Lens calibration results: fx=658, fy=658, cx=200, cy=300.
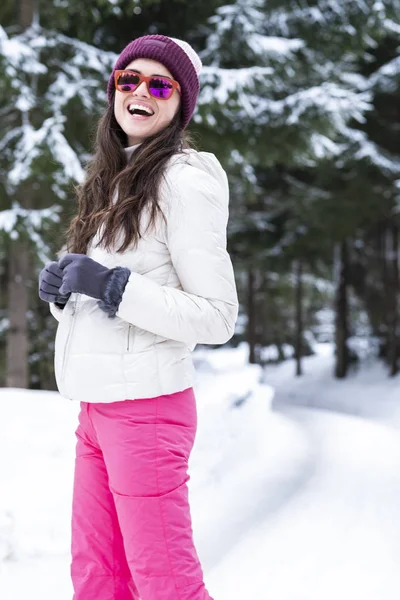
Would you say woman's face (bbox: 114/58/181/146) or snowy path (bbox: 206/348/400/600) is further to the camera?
snowy path (bbox: 206/348/400/600)

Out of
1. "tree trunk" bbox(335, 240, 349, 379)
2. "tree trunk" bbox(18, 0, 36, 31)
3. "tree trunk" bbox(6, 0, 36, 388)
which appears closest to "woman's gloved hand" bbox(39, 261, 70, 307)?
"tree trunk" bbox(6, 0, 36, 388)

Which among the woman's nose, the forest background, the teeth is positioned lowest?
the teeth

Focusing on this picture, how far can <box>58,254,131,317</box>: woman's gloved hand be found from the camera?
1.75 m

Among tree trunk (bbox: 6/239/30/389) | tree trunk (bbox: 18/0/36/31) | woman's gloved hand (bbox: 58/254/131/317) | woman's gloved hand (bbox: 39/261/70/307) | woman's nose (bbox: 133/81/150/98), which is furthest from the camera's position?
tree trunk (bbox: 6/239/30/389)

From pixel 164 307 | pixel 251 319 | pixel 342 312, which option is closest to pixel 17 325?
pixel 164 307

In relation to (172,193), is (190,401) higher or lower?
lower

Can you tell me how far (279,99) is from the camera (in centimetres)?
959

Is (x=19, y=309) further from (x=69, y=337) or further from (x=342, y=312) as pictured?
(x=342, y=312)

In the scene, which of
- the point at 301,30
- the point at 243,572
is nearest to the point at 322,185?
the point at 301,30

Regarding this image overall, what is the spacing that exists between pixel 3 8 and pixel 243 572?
323 inches

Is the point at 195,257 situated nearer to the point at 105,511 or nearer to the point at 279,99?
the point at 105,511

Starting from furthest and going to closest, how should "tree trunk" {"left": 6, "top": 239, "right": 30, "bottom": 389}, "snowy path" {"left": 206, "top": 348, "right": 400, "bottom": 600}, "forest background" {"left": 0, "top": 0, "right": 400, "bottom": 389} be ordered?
"tree trunk" {"left": 6, "top": 239, "right": 30, "bottom": 389} < "forest background" {"left": 0, "top": 0, "right": 400, "bottom": 389} < "snowy path" {"left": 206, "top": 348, "right": 400, "bottom": 600}

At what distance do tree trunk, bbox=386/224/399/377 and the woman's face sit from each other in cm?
1543

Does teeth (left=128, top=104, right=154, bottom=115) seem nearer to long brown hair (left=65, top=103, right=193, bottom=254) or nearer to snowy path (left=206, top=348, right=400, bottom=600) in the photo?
long brown hair (left=65, top=103, right=193, bottom=254)
